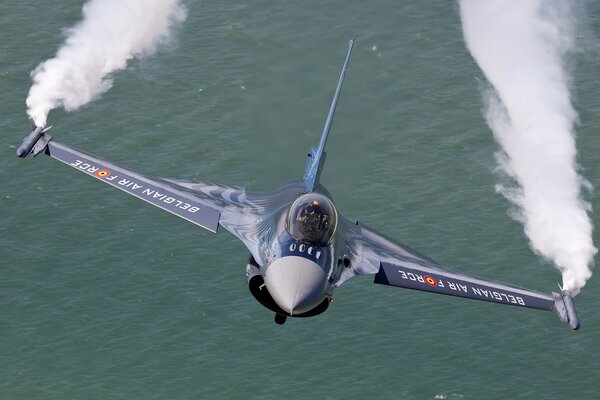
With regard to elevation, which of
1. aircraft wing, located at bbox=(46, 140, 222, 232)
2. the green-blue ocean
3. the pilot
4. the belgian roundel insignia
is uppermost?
the pilot

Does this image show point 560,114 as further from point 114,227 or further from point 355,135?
point 114,227

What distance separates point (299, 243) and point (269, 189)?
965 inches

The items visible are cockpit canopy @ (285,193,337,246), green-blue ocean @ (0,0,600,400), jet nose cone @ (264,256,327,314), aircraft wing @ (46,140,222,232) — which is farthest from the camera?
green-blue ocean @ (0,0,600,400)

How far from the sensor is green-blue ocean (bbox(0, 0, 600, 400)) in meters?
119

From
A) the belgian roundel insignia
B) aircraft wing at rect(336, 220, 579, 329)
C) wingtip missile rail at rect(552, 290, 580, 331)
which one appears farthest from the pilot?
wingtip missile rail at rect(552, 290, 580, 331)

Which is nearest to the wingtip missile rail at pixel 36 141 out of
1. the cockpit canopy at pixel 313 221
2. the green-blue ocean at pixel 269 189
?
the cockpit canopy at pixel 313 221

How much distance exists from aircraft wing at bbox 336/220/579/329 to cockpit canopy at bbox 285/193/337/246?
305cm

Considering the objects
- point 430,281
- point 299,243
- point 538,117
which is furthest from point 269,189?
point 299,243

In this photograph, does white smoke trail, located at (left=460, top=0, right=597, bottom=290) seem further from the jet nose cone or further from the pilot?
the jet nose cone

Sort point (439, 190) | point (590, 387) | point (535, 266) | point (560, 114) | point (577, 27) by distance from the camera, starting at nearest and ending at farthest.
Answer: point (560, 114) → point (590, 387) → point (535, 266) → point (439, 190) → point (577, 27)

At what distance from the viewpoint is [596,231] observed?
436 ft

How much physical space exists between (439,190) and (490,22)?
65.1 ft

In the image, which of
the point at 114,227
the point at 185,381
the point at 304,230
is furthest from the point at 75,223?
the point at 304,230

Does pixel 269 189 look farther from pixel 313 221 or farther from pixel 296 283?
pixel 296 283
